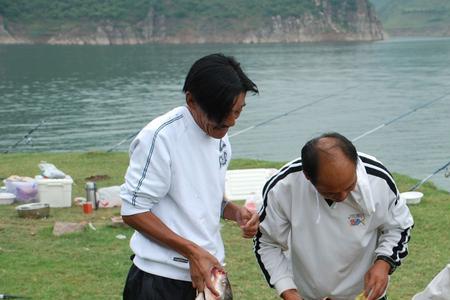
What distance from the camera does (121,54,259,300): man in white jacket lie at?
8.71 feet

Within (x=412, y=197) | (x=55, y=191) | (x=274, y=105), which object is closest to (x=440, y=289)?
(x=412, y=197)

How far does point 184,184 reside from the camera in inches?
107

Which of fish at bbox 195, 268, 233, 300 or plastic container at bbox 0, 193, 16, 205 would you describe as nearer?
fish at bbox 195, 268, 233, 300

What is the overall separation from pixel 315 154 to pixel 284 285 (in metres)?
0.58

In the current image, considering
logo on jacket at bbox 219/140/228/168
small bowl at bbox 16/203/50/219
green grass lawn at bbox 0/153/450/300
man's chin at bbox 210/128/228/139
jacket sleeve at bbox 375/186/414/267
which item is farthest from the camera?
small bowl at bbox 16/203/50/219

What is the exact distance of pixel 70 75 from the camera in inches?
2313

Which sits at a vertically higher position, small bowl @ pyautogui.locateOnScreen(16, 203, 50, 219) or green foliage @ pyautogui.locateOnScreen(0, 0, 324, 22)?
small bowl @ pyautogui.locateOnScreen(16, 203, 50, 219)

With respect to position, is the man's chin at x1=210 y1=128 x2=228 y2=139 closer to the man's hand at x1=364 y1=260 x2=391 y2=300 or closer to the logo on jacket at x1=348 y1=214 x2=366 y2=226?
the logo on jacket at x1=348 y1=214 x2=366 y2=226

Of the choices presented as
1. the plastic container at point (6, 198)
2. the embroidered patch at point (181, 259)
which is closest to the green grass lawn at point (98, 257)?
the plastic container at point (6, 198)

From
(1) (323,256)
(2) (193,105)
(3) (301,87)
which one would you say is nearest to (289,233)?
(1) (323,256)

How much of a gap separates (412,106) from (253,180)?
24123mm

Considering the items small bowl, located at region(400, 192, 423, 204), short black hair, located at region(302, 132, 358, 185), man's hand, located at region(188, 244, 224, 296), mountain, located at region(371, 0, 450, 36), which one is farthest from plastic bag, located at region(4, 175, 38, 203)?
mountain, located at region(371, 0, 450, 36)

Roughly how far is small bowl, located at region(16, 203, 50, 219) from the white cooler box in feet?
1.61

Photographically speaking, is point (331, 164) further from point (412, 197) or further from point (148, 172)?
point (412, 197)
